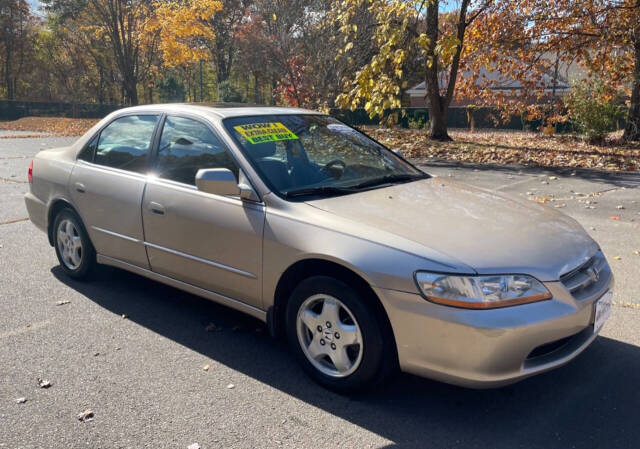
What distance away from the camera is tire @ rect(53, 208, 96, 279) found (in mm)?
4910

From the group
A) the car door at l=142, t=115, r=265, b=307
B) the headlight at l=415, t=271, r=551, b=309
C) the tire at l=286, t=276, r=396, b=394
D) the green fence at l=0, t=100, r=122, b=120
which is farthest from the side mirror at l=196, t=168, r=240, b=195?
the green fence at l=0, t=100, r=122, b=120

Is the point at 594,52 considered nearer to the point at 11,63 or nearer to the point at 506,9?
the point at 506,9

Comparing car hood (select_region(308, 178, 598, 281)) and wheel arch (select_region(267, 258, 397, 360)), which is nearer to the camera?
car hood (select_region(308, 178, 598, 281))

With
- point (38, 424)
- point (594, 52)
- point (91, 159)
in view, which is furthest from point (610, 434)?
point (594, 52)

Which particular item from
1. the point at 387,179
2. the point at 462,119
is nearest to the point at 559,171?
the point at 387,179

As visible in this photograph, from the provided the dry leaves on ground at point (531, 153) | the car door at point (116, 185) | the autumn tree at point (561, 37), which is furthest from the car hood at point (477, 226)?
the autumn tree at point (561, 37)

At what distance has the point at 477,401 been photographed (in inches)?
126

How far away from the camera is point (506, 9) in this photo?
15766mm

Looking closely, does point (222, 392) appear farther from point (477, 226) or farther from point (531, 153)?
point (531, 153)

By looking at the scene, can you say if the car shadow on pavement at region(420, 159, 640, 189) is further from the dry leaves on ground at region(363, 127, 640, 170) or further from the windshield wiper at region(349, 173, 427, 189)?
the windshield wiper at region(349, 173, 427, 189)

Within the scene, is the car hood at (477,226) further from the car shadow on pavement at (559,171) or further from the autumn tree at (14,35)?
the autumn tree at (14,35)

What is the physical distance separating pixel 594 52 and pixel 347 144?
48.6 feet

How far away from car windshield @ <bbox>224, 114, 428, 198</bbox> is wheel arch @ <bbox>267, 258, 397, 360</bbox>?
493 mm

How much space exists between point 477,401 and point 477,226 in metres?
0.98
